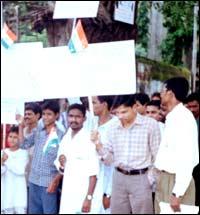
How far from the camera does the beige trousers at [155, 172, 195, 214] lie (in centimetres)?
469

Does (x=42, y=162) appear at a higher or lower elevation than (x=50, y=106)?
lower

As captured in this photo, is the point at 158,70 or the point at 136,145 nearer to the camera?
the point at 136,145

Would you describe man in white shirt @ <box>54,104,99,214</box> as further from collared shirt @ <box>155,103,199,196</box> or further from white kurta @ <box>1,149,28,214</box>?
collared shirt @ <box>155,103,199,196</box>

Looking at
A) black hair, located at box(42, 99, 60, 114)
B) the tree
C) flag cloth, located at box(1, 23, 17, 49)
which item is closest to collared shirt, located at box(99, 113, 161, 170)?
black hair, located at box(42, 99, 60, 114)

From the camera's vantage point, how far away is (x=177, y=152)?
4.54 m

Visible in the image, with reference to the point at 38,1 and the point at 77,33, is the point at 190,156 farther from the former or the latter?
the point at 38,1

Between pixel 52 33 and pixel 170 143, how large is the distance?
254 centimetres

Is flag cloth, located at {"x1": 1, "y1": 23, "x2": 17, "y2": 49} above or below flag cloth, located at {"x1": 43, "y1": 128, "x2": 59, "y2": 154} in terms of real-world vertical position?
above

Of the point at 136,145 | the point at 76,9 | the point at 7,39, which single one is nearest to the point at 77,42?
the point at 76,9

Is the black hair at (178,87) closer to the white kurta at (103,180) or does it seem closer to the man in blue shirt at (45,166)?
the white kurta at (103,180)

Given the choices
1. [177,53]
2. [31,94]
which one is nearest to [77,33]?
[31,94]

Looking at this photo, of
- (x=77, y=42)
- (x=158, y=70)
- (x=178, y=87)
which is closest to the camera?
(x=178, y=87)

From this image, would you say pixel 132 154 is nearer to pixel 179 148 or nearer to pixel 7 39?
pixel 179 148

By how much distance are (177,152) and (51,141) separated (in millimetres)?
1412
